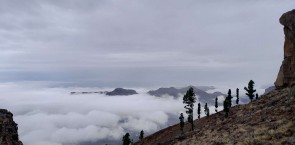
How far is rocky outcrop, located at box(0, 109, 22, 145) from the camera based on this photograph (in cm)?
7488

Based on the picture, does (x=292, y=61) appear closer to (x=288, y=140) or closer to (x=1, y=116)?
(x=288, y=140)

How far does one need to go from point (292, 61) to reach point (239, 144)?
5200 cm

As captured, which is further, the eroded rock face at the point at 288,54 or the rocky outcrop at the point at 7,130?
the eroded rock face at the point at 288,54

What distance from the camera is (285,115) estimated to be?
4725 cm

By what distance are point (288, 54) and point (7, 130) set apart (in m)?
69.7

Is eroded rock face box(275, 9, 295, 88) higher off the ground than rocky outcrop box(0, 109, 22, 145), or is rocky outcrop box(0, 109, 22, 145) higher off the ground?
eroded rock face box(275, 9, 295, 88)

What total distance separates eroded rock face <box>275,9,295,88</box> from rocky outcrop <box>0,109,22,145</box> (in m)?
65.1

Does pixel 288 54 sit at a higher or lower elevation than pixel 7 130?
higher

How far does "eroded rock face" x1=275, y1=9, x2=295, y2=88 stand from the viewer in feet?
267

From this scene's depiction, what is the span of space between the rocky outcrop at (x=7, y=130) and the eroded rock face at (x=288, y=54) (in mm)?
65141

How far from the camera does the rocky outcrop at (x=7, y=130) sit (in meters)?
74.9

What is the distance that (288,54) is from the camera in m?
87.4

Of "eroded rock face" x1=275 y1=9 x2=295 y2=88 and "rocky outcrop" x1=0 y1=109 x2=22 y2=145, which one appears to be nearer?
"rocky outcrop" x1=0 y1=109 x2=22 y2=145

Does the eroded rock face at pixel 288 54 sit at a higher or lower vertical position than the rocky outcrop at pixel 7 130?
higher
